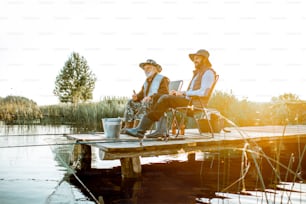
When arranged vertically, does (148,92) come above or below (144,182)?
above

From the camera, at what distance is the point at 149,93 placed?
18.5 ft

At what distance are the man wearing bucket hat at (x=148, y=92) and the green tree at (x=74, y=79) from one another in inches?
1345

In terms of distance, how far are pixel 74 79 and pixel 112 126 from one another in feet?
120

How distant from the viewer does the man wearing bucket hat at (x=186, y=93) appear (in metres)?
4.77

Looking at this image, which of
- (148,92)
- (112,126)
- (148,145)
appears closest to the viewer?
(148,145)

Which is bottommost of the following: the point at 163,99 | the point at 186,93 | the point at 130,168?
the point at 130,168

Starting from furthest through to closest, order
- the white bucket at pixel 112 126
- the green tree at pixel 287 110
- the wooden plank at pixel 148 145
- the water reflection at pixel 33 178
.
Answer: the white bucket at pixel 112 126, the wooden plank at pixel 148 145, the water reflection at pixel 33 178, the green tree at pixel 287 110

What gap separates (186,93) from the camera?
5.42m

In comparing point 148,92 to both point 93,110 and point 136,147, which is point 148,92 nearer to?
point 136,147

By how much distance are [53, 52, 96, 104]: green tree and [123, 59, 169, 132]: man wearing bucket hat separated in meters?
34.2

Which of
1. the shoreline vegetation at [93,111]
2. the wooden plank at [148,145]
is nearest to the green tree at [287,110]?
the wooden plank at [148,145]

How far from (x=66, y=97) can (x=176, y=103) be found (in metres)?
36.2

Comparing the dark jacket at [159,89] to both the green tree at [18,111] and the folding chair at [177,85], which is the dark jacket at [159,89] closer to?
the folding chair at [177,85]

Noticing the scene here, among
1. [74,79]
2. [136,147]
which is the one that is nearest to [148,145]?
[136,147]
